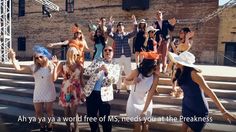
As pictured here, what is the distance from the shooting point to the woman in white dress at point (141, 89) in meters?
4.27

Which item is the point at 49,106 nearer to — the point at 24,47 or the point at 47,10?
the point at 47,10

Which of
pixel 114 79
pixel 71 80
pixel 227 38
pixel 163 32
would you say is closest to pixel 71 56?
pixel 71 80

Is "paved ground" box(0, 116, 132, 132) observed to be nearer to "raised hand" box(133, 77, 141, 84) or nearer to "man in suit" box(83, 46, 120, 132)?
"man in suit" box(83, 46, 120, 132)

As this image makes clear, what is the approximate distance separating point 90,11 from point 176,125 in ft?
53.2

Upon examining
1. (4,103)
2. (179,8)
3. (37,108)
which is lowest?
(4,103)

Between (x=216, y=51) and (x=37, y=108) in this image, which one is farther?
(x=216, y=51)

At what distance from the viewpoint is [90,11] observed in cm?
2050

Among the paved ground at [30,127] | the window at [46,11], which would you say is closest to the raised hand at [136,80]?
the paved ground at [30,127]

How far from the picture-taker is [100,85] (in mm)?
4961

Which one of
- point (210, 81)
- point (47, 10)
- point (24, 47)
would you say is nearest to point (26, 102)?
point (210, 81)

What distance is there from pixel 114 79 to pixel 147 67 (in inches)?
38.3

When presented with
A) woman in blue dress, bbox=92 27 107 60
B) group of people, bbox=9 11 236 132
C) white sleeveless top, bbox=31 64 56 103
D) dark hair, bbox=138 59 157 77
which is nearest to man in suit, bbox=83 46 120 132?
group of people, bbox=9 11 236 132

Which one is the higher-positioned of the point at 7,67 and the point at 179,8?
the point at 179,8

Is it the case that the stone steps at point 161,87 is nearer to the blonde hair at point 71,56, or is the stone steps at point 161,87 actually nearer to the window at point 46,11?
the blonde hair at point 71,56
